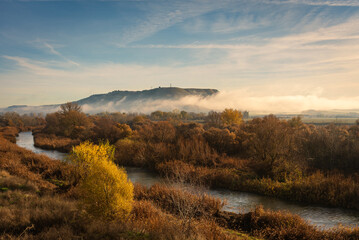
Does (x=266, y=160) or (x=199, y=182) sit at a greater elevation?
(x=266, y=160)

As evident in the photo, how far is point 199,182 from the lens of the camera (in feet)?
83.2

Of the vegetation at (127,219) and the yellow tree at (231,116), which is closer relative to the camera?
the vegetation at (127,219)

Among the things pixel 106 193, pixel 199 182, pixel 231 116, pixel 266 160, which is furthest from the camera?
pixel 231 116

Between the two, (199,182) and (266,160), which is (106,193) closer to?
(199,182)

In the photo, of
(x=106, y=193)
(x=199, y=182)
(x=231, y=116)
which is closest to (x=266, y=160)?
(x=199, y=182)

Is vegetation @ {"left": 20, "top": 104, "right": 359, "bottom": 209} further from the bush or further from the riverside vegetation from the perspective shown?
the bush

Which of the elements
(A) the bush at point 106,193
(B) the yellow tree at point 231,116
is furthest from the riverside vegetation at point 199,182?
(B) the yellow tree at point 231,116

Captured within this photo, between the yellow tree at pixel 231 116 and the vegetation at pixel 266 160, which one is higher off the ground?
the yellow tree at pixel 231 116

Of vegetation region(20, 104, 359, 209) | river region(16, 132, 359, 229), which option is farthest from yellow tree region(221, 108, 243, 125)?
river region(16, 132, 359, 229)

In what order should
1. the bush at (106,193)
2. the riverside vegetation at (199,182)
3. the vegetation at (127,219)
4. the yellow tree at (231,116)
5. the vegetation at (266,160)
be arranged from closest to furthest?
the vegetation at (127,219) < the riverside vegetation at (199,182) < the bush at (106,193) < the vegetation at (266,160) < the yellow tree at (231,116)

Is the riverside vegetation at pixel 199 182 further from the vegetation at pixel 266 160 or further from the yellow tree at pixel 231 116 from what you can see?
the yellow tree at pixel 231 116

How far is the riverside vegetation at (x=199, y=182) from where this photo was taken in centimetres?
1187

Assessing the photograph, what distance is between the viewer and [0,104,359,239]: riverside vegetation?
38.9ft

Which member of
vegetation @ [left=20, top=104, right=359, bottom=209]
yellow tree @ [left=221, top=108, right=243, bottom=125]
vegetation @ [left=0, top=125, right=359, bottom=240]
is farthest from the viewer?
yellow tree @ [left=221, top=108, right=243, bottom=125]
